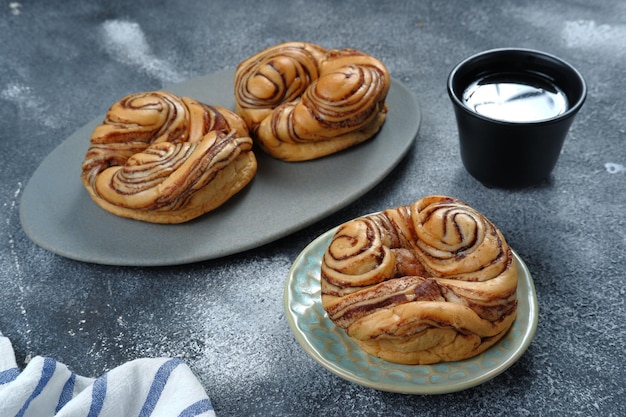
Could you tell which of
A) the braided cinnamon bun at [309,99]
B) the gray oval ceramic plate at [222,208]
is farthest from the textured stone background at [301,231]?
the braided cinnamon bun at [309,99]

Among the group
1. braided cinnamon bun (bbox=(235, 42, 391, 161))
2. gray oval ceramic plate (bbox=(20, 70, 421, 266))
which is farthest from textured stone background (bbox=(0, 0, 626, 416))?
braided cinnamon bun (bbox=(235, 42, 391, 161))

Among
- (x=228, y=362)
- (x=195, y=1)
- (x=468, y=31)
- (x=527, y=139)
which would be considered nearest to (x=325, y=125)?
(x=527, y=139)

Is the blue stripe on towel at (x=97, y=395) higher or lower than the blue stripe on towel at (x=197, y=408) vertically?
higher

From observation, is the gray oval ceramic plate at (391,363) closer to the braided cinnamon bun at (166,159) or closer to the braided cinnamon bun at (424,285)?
the braided cinnamon bun at (424,285)

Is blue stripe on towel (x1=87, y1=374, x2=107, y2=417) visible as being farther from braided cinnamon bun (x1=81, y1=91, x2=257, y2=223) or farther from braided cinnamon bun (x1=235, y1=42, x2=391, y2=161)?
braided cinnamon bun (x1=235, y1=42, x2=391, y2=161)

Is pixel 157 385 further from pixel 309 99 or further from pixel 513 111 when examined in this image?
pixel 513 111

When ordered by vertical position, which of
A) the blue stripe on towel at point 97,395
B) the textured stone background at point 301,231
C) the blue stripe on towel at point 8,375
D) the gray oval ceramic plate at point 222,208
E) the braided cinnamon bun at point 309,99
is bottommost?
the textured stone background at point 301,231
